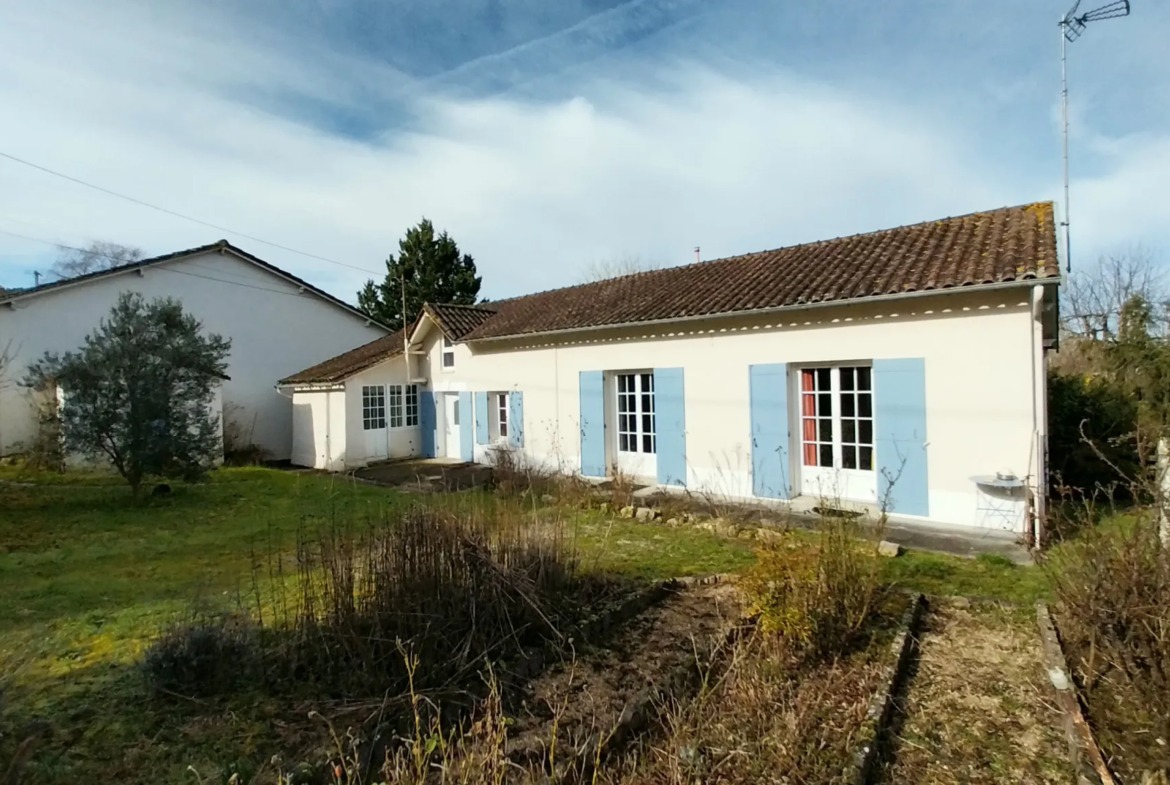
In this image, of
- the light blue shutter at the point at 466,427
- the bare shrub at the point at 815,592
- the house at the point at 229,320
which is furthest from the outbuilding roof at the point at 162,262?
the bare shrub at the point at 815,592

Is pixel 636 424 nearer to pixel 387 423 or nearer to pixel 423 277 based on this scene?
pixel 387 423

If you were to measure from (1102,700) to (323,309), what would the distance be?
2429cm

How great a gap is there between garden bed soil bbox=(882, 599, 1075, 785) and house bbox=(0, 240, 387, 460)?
20.9 meters

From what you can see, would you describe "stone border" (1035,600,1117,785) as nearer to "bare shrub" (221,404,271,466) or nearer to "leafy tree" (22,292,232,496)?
"leafy tree" (22,292,232,496)

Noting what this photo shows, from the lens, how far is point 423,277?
105 ft

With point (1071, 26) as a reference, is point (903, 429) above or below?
below

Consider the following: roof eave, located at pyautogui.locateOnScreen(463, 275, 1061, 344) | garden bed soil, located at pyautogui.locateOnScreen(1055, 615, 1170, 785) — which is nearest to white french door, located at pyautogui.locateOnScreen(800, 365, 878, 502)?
roof eave, located at pyautogui.locateOnScreen(463, 275, 1061, 344)

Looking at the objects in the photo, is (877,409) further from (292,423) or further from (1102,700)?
(292,423)

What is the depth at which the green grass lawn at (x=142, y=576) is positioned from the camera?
3.60m

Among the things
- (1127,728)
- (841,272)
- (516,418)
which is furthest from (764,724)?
(516,418)

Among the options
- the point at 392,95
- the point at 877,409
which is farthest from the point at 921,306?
the point at 392,95

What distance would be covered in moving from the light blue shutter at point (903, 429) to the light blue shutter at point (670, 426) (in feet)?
11.8

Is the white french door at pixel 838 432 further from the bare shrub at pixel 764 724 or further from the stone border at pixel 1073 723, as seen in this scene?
the bare shrub at pixel 764 724

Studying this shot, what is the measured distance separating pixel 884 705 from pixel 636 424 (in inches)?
385
